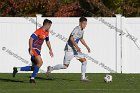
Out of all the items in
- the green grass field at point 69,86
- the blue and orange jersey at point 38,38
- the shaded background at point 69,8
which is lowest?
the green grass field at point 69,86

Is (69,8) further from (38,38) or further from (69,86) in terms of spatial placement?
(69,86)

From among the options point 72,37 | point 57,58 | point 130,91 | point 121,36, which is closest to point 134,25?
point 121,36

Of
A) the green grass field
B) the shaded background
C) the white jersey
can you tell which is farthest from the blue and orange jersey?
the shaded background

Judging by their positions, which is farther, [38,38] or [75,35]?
[75,35]

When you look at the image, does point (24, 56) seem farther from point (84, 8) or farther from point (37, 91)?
point (37, 91)

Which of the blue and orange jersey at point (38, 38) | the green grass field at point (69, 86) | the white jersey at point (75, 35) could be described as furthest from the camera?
the white jersey at point (75, 35)

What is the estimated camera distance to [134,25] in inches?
922

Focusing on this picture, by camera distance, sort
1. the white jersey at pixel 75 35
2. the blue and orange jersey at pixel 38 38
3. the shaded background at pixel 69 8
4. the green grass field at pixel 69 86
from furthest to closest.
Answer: the shaded background at pixel 69 8 < the white jersey at pixel 75 35 < the blue and orange jersey at pixel 38 38 < the green grass field at pixel 69 86

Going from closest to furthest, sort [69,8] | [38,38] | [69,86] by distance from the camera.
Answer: [69,86], [38,38], [69,8]

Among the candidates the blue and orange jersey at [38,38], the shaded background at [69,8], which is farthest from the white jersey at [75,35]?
the shaded background at [69,8]

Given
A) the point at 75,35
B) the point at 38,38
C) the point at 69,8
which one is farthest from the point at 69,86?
the point at 69,8

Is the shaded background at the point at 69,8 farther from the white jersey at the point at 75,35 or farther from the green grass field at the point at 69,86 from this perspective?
the green grass field at the point at 69,86

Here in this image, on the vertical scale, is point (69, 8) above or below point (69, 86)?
above

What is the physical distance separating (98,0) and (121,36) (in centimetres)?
341
